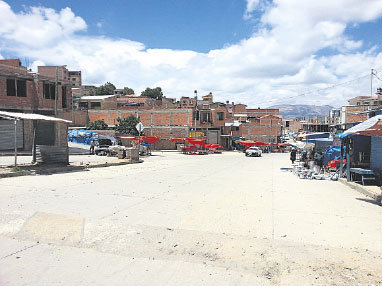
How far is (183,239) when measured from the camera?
5863 mm

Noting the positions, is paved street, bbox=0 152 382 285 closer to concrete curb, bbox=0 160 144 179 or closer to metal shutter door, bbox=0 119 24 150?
Result: concrete curb, bbox=0 160 144 179

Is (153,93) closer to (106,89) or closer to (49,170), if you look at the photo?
(106,89)

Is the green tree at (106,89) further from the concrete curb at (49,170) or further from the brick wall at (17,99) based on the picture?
the concrete curb at (49,170)

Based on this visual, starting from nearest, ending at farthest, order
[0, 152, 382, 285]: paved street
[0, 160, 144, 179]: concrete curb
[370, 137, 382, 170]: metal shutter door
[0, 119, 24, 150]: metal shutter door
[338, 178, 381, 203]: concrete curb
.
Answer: [0, 152, 382, 285]: paved street
[338, 178, 381, 203]: concrete curb
[0, 160, 144, 179]: concrete curb
[370, 137, 382, 170]: metal shutter door
[0, 119, 24, 150]: metal shutter door

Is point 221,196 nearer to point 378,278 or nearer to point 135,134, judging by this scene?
point 378,278

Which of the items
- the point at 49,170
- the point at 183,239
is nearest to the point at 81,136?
the point at 49,170

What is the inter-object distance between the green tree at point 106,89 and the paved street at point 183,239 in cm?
9085

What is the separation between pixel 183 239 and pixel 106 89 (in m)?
98.7

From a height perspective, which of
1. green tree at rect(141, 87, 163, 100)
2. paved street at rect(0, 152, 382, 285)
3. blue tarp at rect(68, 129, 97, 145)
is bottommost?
paved street at rect(0, 152, 382, 285)

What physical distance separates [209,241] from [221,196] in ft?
15.3

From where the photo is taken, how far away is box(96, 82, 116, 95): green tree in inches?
3816

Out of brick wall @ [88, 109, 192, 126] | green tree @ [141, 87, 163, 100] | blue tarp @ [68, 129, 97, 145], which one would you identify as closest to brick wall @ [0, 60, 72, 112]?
blue tarp @ [68, 129, 97, 145]

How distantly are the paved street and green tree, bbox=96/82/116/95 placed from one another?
298 ft

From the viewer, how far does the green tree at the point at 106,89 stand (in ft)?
318
